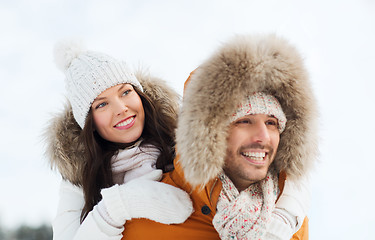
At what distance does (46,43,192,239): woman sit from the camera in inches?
100

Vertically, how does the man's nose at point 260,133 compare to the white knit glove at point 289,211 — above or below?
above

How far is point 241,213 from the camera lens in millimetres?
1864

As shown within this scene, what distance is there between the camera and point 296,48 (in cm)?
194

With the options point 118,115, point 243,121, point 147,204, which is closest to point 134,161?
point 118,115

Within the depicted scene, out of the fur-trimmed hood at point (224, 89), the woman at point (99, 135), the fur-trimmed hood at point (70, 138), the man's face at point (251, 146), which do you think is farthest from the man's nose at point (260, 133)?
the fur-trimmed hood at point (70, 138)

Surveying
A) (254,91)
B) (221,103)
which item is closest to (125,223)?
(221,103)

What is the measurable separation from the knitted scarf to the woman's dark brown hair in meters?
0.04

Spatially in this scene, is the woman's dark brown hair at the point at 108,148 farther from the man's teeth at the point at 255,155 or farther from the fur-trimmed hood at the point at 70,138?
the man's teeth at the point at 255,155

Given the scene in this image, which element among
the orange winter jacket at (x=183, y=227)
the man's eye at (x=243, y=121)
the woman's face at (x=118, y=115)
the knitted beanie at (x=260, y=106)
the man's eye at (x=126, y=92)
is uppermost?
the knitted beanie at (x=260, y=106)

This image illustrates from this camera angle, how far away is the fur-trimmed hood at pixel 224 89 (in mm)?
1790

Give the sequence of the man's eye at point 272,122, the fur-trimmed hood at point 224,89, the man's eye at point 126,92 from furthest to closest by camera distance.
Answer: the man's eye at point 126,92, the man's eye at point 272,122, the fur-trimmed hood at point 224,89

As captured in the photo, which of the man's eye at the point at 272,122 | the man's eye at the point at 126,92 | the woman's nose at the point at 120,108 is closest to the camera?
the man's eye at the point at 272,122

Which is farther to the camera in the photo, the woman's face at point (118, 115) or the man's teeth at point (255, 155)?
the woman's face at point (118, 115)

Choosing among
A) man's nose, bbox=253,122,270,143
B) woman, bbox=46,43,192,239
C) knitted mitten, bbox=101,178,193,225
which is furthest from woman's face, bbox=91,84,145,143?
man's nose, bbox=253,122,270,143
